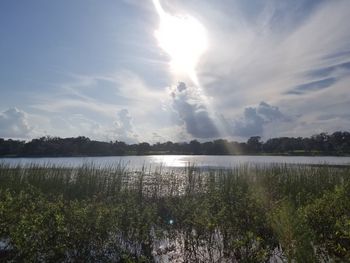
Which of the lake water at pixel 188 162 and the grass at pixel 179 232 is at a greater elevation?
the lake water at pixel 188 162

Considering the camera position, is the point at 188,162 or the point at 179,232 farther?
the point at 188,162

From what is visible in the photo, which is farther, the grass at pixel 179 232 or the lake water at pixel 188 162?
the lake water at pixel 188 162

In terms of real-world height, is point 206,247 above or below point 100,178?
below

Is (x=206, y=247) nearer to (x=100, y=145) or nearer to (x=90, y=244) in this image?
(x=90, y=244)

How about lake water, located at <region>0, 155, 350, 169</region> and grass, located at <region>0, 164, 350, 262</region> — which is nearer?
grass, located at <region>0, 164, 350, 262</region>

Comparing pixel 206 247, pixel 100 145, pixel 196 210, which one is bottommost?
pixel 206 247

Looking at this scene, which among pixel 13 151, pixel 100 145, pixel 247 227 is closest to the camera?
pixel 247 227

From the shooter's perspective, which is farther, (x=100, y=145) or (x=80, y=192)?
(x=100, y=145)

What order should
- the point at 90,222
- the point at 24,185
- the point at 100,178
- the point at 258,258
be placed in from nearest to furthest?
the point at 258,258, the point at 90,222, the point at 24,185, the point at 100,178

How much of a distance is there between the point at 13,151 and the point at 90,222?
74186 millimetres

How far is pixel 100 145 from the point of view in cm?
8044

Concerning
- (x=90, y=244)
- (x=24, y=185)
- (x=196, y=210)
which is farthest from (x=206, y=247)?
(x=24, y=185)

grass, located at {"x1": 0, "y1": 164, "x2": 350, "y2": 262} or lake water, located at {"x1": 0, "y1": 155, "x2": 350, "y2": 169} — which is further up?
lake water, located at {"x1": 0, "y1": 155, "x2": 350, "y2": 169}

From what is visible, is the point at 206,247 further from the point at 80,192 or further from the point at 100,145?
the point at 100,145
